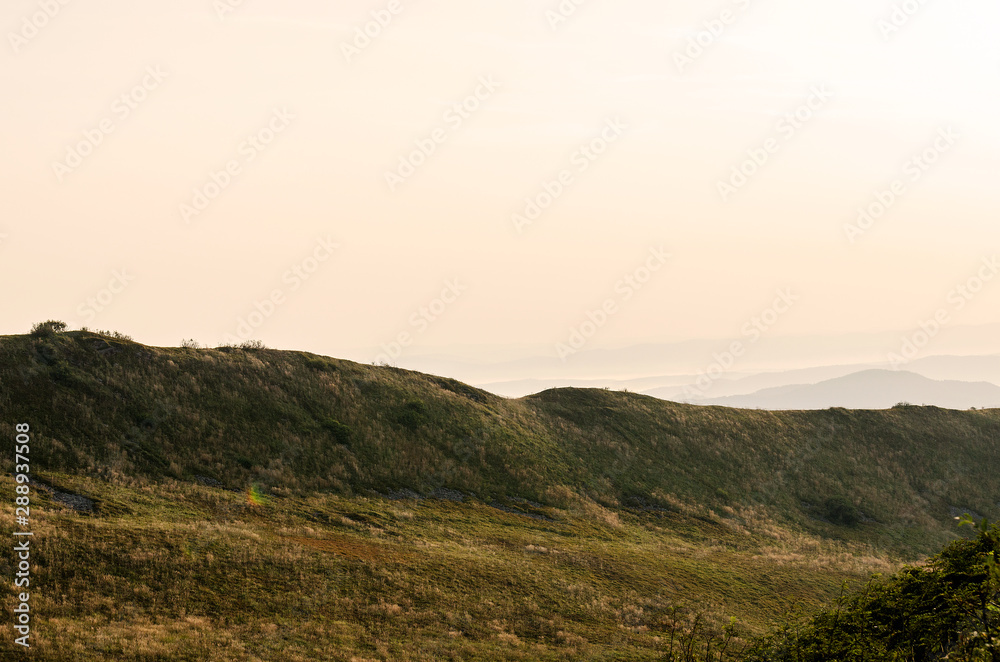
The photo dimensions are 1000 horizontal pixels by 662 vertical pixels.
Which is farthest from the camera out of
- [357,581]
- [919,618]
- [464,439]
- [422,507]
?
[464,439]

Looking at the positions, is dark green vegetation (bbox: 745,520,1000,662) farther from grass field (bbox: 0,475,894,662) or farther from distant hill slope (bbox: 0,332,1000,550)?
distant hill slope (bbox: 0,332,1000,550)

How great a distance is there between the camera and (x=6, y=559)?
2222 cm

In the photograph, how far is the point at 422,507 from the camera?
44.8 m

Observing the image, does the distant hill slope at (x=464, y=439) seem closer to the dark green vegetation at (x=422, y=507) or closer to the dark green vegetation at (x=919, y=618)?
the dark green vegetation at (x=422, y=507)

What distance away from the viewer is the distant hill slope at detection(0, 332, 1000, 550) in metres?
41.6

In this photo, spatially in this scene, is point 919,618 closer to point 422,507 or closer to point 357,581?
point 357,581

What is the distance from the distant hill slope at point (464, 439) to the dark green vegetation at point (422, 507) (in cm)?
24

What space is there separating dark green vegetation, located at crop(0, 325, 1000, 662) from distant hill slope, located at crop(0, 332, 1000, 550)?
0.79ft

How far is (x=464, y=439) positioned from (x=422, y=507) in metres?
13.0

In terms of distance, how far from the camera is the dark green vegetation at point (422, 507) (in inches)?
943

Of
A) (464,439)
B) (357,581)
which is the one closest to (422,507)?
(464,439)

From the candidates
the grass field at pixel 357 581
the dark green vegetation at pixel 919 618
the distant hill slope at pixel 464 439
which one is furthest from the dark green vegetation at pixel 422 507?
the dark green vegetation at pixel 919 618

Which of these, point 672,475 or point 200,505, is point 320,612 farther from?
point 672,475

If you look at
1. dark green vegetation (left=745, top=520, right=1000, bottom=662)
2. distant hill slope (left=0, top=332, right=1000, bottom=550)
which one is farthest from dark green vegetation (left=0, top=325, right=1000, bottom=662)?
dark green vegetation (left=745, top=520, right=1000, bottom=662)
